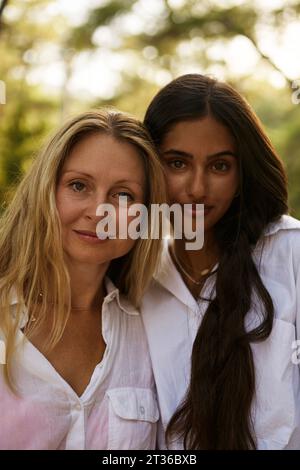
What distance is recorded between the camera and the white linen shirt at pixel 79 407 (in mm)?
1979

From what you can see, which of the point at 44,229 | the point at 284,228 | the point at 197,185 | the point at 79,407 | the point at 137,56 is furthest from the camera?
the point at 137,56

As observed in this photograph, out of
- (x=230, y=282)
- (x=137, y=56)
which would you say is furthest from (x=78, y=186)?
(x=137, y=56)

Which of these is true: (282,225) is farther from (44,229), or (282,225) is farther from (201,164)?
(44,229)

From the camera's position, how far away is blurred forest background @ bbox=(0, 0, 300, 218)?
8016 millimetres

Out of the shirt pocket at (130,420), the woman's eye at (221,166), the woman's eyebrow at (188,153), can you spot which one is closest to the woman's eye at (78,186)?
the woman's eyebrow at (188,153)

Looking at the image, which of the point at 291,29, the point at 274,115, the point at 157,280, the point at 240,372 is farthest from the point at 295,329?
the point at 274,115

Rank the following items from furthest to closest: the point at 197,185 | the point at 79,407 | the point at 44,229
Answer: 1. the point at 197,185
2. the point at 44,229
3. the point at 79,407

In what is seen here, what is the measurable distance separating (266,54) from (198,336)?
→ 6278 mm

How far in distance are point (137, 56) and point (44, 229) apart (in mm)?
11674

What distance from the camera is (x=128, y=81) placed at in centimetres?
1473

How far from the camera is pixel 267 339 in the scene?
2193 mm

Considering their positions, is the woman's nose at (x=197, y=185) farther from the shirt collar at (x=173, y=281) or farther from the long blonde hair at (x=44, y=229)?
the shirt collar at (x=173, y=281)

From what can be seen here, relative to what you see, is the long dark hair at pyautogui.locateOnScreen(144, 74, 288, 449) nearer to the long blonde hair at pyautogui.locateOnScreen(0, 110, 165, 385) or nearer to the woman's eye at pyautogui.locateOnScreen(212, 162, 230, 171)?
the woman's eye at pyautogui.locateOnScreen(212, 162, 230, 171)

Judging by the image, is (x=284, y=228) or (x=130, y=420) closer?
(x=130, y=420)
